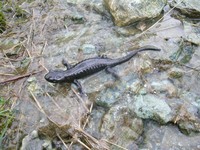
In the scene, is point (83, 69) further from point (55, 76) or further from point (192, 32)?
point (192, 32)

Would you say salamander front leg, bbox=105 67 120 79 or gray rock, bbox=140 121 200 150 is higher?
salamander front leg, bbox=105 67 120 79

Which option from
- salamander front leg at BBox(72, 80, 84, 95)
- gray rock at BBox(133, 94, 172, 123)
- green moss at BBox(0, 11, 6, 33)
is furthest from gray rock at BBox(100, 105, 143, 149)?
green moss at BBox(0, 11, 6, 33)

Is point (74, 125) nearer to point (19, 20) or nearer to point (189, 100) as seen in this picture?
point (189, 100)

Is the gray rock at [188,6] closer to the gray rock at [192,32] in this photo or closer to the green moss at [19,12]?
the gray rock at [192,32]

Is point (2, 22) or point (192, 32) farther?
point (2, 22)

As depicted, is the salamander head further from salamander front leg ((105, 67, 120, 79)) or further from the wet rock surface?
salamander front leg ((105, 67, 120, 79))

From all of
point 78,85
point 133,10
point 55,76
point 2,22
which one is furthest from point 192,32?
point 2,22

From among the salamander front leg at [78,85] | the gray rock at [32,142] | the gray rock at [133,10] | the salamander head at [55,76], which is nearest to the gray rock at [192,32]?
the gray rock at [133,10]
